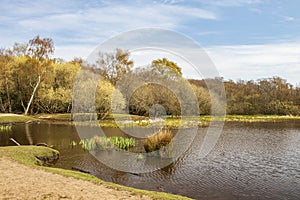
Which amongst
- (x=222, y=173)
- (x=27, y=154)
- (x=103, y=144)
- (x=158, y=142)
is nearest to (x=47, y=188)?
(x=27, y=154)

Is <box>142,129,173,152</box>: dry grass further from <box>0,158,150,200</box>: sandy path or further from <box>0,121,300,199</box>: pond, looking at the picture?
<box>0,158,150,200</box>: sandy path

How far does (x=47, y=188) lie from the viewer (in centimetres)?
919

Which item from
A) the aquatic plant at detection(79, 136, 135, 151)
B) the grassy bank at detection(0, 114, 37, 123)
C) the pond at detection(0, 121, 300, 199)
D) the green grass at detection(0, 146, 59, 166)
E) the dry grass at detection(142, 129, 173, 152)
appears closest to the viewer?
the pond at detection(0, 121, 300, 199)

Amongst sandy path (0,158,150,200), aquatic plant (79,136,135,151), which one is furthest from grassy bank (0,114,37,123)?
Answer: sandy path (0,158,150,200)

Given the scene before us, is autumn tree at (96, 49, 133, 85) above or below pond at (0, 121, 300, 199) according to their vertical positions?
above

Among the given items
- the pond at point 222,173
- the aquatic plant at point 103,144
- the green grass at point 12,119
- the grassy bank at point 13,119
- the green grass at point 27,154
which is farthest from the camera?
the grassy bank at point 13,119

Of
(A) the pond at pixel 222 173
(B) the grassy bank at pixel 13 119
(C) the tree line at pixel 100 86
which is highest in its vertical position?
(C) the tree line at pixel 100 86

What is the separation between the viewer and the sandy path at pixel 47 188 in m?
8.55

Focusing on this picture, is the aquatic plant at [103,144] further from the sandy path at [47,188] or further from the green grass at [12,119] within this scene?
the green grass at [12,119]

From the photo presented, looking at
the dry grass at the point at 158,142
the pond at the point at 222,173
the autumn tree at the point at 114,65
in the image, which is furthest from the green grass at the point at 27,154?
the autumn tree at the point at 114,65

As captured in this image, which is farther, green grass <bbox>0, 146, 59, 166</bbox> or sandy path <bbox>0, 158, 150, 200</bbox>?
green grass <bbox>0, 146, 59, 166</bbox>

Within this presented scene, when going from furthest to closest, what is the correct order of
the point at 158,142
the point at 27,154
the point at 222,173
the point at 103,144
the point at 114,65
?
the point at 114,65 → the point at 103,144 → the point at 158,142 → the point at 27,154 → the point at 222,173

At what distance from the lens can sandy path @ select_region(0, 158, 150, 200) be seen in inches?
337

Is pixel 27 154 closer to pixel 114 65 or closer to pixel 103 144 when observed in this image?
pixel 103 144
